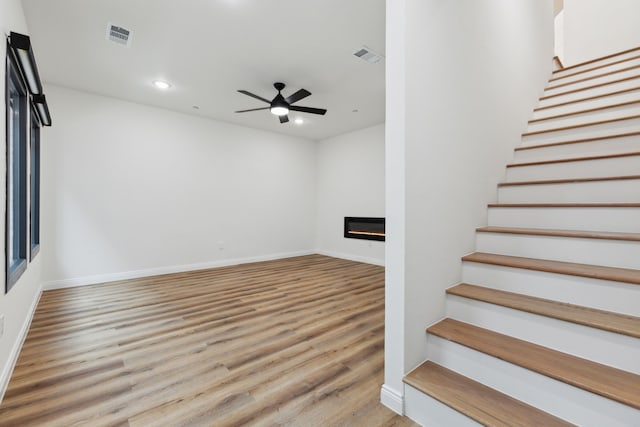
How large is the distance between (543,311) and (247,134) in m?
5.49

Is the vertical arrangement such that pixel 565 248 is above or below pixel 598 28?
below

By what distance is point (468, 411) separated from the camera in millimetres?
1202

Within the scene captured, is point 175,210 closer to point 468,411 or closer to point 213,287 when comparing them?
point 213,287

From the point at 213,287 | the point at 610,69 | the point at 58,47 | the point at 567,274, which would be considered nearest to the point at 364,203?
the point at 213,287

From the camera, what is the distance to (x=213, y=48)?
9.68ft

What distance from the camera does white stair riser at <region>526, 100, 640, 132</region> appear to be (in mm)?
2314

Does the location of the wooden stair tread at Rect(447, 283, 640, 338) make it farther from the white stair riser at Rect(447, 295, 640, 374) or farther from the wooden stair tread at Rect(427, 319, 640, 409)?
the wooden stair tread at Rect(427, 319, 640, 409)

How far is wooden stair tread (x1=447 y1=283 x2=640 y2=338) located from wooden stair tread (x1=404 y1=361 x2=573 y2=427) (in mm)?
418

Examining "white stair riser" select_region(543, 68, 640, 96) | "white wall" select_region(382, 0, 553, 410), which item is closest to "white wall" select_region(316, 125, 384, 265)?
"white stair riser" select_region(543, 68, 640, 96)

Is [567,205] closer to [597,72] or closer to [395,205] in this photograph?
[395,205]

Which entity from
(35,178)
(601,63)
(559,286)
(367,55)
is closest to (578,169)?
(559,286)

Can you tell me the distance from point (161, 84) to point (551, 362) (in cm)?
470

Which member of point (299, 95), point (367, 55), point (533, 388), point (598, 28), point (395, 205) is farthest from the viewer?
point (598, 28)

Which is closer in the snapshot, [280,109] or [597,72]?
[597,72]
